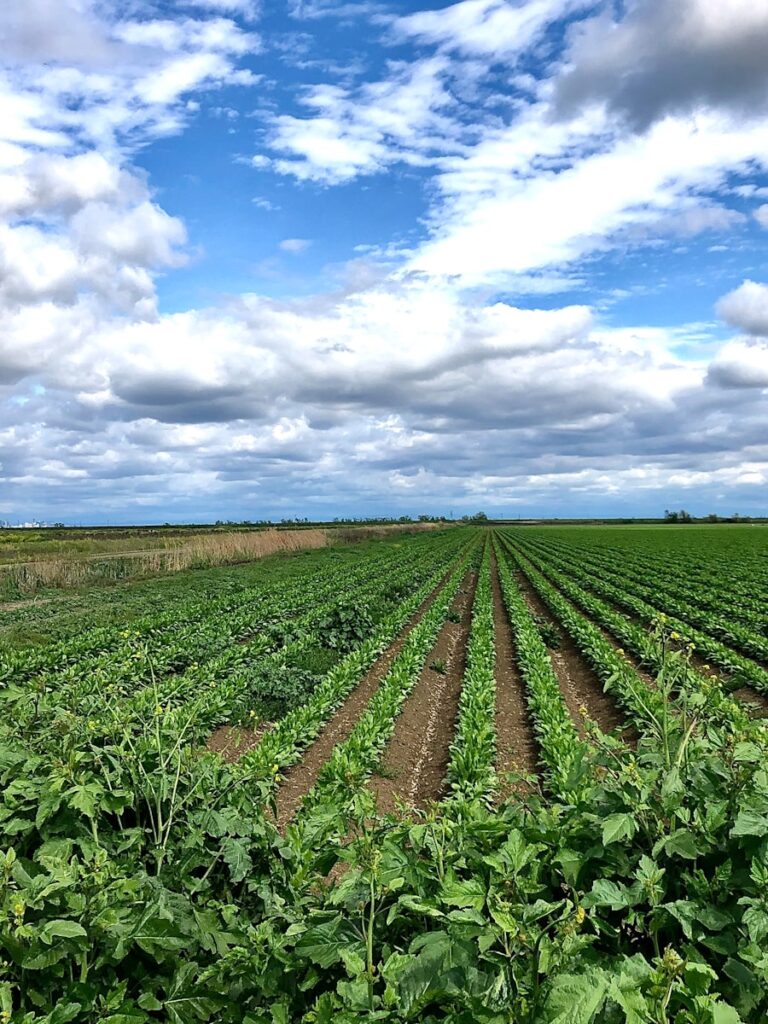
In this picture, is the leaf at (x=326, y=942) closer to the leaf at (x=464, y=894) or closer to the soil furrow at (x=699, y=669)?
the leaf at (x=464, y=894)

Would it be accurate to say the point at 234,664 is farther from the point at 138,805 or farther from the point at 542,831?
the point at 542,831

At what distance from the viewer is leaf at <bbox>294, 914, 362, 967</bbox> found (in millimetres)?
2176

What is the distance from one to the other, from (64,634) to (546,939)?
746 inches

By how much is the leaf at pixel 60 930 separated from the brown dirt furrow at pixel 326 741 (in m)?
3.49

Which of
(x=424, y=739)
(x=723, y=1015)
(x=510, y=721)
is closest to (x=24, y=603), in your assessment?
(x=424, y=739)

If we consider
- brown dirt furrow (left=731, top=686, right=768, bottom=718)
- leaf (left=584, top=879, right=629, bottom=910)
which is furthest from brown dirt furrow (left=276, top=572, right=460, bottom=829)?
brown dirt furrow (left=731, top=686, right=768, bottom=718)

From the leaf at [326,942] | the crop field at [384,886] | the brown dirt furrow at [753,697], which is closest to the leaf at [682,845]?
the crop field at [384,886]

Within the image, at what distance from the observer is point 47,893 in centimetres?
234

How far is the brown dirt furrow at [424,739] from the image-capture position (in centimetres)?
880

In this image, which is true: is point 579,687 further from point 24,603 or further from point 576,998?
point 24,603

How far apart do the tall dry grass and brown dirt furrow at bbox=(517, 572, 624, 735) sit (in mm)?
23627

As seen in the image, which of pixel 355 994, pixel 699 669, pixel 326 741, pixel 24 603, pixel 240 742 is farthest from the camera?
pixel 24 603

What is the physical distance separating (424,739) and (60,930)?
29.9 ft

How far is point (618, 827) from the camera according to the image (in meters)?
2.40
